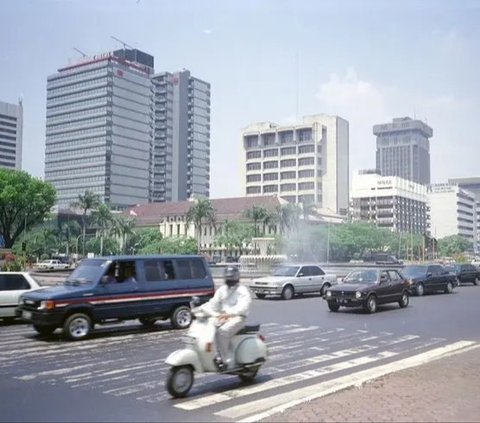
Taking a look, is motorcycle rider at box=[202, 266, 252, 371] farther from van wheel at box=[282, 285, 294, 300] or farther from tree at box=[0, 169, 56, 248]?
tree at box=[0, 169, 56, 248]

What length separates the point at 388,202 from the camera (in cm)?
17200

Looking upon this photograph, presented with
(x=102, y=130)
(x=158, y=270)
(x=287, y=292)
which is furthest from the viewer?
(x=102, y=130)

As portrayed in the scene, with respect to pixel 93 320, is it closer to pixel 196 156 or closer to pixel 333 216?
pixel 333 216

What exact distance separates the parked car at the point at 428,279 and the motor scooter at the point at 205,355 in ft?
71.6

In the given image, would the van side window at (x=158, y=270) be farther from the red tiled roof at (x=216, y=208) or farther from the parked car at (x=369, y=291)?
the red tiled roof at (x=216, y=208)

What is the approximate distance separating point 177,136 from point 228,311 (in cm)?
18190

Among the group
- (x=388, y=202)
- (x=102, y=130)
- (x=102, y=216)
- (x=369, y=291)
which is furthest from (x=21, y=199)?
(x=388, y=202)

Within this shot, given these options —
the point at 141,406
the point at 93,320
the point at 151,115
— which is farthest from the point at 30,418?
the point at 151,115

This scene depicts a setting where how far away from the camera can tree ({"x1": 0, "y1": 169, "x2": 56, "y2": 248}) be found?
2574 inches

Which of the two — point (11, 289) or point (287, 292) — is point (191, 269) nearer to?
point (11, 289)

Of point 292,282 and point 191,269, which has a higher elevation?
point 191,269

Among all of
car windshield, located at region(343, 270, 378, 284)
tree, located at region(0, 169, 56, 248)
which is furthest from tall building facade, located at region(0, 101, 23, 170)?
car windshield, located at region(343, 270, 378, 284)

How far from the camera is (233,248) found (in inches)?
4729

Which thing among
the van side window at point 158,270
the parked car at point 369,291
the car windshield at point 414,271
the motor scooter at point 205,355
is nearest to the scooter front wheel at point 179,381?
the motor scooter at point 205,355
